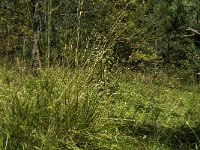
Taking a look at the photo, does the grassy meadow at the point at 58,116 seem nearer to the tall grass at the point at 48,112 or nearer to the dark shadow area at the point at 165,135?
the tall grass at the point at 48,112

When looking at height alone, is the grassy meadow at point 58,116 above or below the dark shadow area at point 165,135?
above

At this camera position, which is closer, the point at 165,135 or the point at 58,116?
the point at 58,116

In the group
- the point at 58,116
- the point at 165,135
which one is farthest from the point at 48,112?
the point at 165,135

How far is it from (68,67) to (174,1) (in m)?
16.7

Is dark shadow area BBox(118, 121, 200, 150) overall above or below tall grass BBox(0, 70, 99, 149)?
below

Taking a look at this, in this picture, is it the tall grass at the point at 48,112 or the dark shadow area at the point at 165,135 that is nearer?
the tall grass at the point at 48,112

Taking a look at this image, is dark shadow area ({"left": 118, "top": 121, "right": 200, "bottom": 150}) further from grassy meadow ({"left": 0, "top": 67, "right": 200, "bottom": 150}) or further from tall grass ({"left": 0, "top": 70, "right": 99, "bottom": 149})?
tall grass ({"left": 0, "top": 70, "right": 99, "bottom": 149})

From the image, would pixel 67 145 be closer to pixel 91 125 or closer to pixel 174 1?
pixel 91 125

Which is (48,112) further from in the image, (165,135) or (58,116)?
(165,135)

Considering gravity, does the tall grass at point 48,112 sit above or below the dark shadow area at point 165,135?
above

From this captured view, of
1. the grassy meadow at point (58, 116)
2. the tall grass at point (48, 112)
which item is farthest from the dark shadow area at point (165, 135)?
the tall grass at point (48, 112)

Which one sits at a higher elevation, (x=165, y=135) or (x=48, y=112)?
(x=48, y=112)

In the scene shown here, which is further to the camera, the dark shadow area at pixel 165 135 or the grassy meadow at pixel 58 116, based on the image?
the dark shadow area at pixel 165 135

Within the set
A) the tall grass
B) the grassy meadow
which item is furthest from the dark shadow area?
the tall grass
